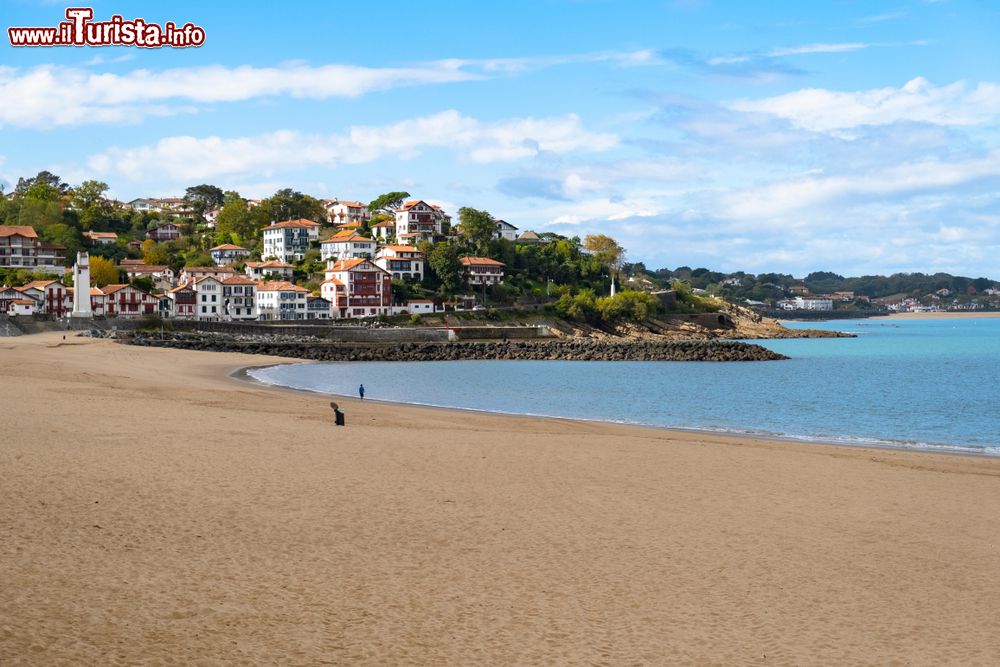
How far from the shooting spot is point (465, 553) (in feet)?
33.7

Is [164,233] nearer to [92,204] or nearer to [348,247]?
[92,204]

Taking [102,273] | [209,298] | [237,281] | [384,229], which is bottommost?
[209,298]

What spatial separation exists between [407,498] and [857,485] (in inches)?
332

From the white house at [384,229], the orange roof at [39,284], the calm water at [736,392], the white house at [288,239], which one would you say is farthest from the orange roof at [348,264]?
the calm water at [736,392]

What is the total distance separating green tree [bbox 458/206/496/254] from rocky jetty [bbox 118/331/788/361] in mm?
40225

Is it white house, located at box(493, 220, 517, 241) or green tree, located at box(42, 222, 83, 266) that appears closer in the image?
green tree, located at box(42, 222, 83, 266)

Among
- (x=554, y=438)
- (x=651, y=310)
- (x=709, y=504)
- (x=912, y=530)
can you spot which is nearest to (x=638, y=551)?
(x=709, y=504)

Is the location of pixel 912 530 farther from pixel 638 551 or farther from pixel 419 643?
pixel 419 643

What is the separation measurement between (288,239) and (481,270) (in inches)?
1065

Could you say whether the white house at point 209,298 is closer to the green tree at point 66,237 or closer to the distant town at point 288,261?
the distant town at point 288,261

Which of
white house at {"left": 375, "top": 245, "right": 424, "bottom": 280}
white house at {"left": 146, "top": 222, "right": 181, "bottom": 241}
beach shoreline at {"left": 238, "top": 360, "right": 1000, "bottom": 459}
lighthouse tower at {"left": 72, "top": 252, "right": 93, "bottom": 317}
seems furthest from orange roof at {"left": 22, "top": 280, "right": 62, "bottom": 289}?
beach shoreline at {"left": 238, "top": 360, "right": 1000, "bottom": 459}

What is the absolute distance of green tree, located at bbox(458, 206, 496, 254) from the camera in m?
118

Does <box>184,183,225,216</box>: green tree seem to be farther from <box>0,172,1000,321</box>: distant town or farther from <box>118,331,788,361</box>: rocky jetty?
<box>118,331,788,361</box>: rocky jetty

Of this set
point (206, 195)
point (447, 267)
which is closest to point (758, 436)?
point (447, 267)
